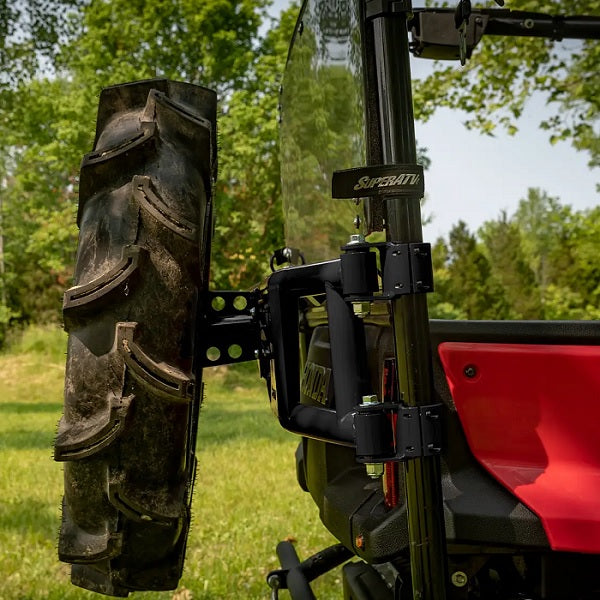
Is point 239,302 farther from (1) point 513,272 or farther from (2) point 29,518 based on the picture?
(1) point 513,272

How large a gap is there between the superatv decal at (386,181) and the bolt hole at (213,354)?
2.12 feet

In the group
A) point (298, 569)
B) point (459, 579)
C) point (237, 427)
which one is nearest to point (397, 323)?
point (459, 579)

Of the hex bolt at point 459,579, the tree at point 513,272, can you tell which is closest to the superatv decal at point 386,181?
the hex bolt at point 459,579

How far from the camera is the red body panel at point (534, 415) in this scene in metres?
1.51

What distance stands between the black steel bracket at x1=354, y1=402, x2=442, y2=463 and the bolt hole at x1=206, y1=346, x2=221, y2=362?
1.98 feet

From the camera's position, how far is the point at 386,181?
139 cm

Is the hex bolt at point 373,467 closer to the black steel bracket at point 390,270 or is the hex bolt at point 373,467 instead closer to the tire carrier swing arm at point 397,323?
the tire carrier swing arm at point 397,323

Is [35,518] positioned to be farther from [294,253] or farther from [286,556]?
[294,253]

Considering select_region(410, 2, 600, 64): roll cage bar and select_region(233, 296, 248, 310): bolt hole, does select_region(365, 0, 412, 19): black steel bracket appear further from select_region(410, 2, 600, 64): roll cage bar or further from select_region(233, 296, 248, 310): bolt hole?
select_region(233, 296, 248, 310): bolt hole

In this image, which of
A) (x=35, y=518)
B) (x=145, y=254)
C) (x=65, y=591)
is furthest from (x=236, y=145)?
(x=145, y=254)

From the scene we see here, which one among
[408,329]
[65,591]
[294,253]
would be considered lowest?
[65,591]

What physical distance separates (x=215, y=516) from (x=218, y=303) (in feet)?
10.6

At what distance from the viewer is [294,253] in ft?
8.34

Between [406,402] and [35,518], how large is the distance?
4.20 meters
